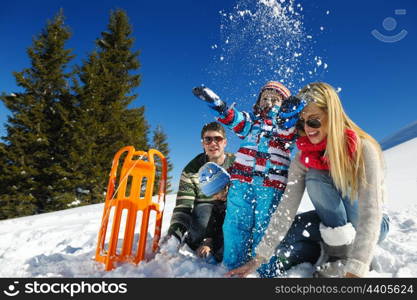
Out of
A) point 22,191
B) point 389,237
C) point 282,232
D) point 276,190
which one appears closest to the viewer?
point 282,232

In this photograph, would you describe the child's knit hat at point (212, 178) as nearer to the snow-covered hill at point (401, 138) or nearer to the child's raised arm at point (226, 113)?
the child's raised arm at point (226, 113)

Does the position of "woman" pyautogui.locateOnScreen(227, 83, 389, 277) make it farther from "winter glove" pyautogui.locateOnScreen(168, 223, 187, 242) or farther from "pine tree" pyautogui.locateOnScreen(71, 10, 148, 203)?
"pine tree" pyautogui.locateOnScreen(71, 10, 148, 203)

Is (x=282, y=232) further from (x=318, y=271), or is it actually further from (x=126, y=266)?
(x=126, y=266)

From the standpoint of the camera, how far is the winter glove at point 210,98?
230cm

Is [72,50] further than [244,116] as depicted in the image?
Yes

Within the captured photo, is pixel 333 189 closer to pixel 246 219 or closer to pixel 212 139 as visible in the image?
pixel 246 219

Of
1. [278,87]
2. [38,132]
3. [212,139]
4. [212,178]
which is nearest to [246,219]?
[212,178]

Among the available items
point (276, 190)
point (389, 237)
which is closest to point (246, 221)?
point (276, 190)

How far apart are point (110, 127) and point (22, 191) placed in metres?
4.15

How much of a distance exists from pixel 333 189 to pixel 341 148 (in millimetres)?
286

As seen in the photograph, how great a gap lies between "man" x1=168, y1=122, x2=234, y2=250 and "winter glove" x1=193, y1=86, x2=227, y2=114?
0.47 m

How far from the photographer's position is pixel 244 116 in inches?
97.2

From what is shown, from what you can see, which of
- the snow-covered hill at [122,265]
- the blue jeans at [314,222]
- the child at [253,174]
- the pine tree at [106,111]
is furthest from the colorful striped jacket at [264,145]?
the pine tree at [106,111]

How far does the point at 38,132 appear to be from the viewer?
11.2 m
